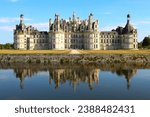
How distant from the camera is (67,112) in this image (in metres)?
10.2

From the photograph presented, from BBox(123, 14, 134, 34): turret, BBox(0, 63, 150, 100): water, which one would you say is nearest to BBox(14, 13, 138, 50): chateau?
BBox(123, 14, 134, 34): turret

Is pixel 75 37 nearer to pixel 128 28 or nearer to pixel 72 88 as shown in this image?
pixel 128 28

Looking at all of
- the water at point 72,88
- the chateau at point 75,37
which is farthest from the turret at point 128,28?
the water at point 72,88

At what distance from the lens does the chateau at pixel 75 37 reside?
76.2 meters

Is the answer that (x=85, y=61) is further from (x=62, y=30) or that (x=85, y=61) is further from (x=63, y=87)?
(x=62, y=30)

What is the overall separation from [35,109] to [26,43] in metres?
70.1

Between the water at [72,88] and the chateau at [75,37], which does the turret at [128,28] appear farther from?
the water at [72,88]

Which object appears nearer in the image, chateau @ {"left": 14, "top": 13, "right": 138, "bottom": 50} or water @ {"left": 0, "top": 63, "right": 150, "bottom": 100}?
water @ {"left": 0, "top": 63, "right": 150, "bottom": 100}

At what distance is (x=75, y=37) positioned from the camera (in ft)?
254

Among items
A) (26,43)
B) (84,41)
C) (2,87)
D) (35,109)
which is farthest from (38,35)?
(35,109)

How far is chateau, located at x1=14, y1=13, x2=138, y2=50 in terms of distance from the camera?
7625cm

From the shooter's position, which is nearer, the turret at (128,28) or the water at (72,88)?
the water at (72,88)

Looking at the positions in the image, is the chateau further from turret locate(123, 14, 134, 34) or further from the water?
the water

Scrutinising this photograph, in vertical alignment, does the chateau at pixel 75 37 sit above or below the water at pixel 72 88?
above
